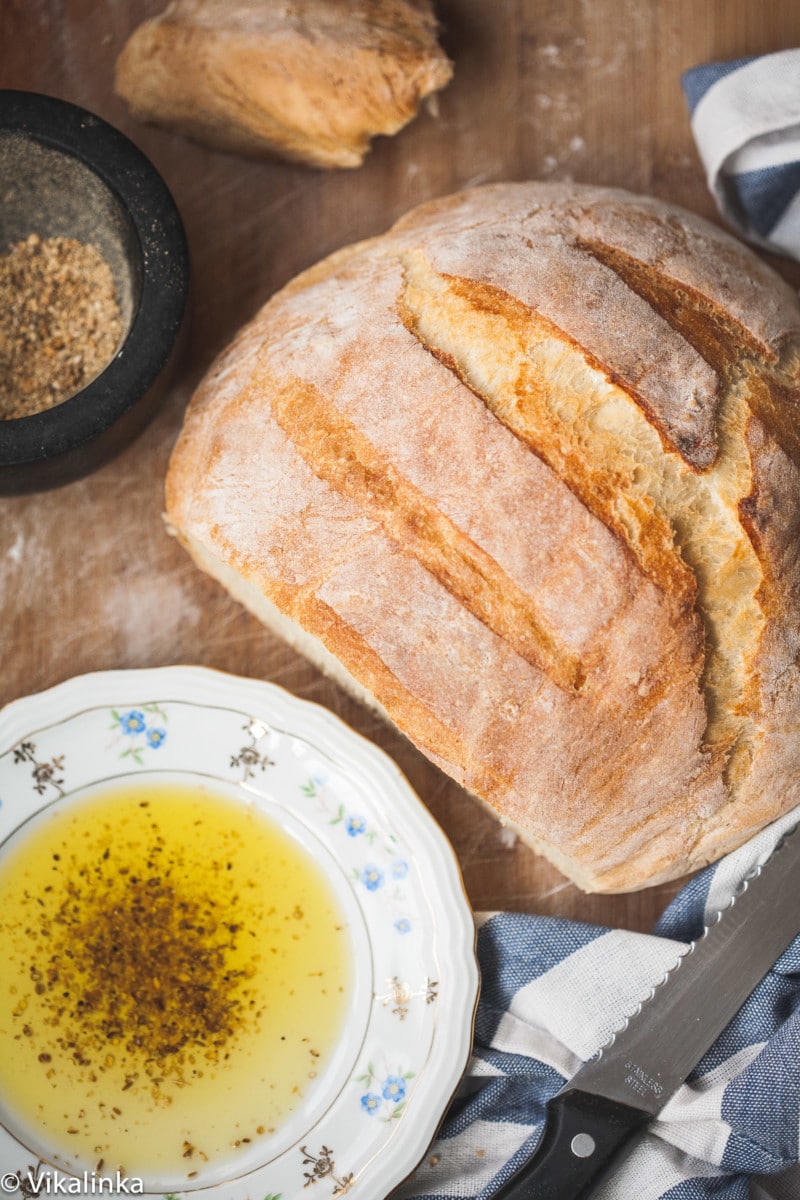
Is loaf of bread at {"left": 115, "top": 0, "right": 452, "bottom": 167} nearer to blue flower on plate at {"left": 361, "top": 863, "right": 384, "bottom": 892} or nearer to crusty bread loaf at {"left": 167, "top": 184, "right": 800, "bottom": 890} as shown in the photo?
crusty bread loaf at {"left": 167, "top": 184, "right": 800, "bottom": 890}

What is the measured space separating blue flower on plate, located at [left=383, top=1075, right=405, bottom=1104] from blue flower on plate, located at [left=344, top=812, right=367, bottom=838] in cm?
44

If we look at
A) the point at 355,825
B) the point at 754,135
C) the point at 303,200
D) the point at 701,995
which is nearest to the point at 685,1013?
the point at 701,995

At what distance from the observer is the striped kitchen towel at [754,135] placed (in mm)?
1870

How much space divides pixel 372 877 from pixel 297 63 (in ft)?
4.82

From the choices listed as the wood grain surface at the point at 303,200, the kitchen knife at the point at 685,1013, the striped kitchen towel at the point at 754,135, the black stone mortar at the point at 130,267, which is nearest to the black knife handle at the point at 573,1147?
the kitchen knife at the point at 685,1013

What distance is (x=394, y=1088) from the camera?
1.82 meters

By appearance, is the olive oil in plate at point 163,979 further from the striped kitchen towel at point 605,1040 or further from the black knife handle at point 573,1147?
the black knife handle at point 573,1147

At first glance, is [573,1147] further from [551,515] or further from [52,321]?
[52,321]

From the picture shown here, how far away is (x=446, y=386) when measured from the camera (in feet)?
4.96

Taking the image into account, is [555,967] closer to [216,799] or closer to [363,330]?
[216,799]

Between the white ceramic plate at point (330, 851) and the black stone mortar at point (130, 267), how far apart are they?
1.49ft

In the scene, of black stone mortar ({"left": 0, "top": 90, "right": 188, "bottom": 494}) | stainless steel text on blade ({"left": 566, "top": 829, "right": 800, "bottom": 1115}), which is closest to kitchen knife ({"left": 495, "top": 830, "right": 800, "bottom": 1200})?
stainless steel text on blade ({"left": 566, "top": 829, "right": 800, "bottom": 1115})

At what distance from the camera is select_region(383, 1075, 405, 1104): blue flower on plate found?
1.81m

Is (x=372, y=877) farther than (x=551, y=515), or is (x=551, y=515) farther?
(x=372, y=877)
